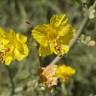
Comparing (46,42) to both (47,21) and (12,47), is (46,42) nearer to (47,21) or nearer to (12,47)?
(12,47)

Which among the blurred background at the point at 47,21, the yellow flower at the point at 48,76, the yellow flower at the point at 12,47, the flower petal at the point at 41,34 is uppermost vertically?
the flower petal at the point at 41,34

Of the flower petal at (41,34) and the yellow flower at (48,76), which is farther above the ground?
the flower petal at (41,34)

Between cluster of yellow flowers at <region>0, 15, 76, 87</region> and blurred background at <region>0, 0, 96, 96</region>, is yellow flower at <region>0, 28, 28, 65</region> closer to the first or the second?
cluster of yellow flowers at <region>0, 15, 76, 87</region>

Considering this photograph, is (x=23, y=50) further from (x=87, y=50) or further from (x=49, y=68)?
(x=87, y=50)

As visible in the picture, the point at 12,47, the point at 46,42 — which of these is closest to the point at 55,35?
the point at 46,42

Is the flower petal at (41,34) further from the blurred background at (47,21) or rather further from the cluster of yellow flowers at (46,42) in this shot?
the blurred background at (47,21)

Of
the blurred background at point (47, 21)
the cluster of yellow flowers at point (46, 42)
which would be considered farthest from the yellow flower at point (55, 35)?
the blurred background at point (47, 21)
